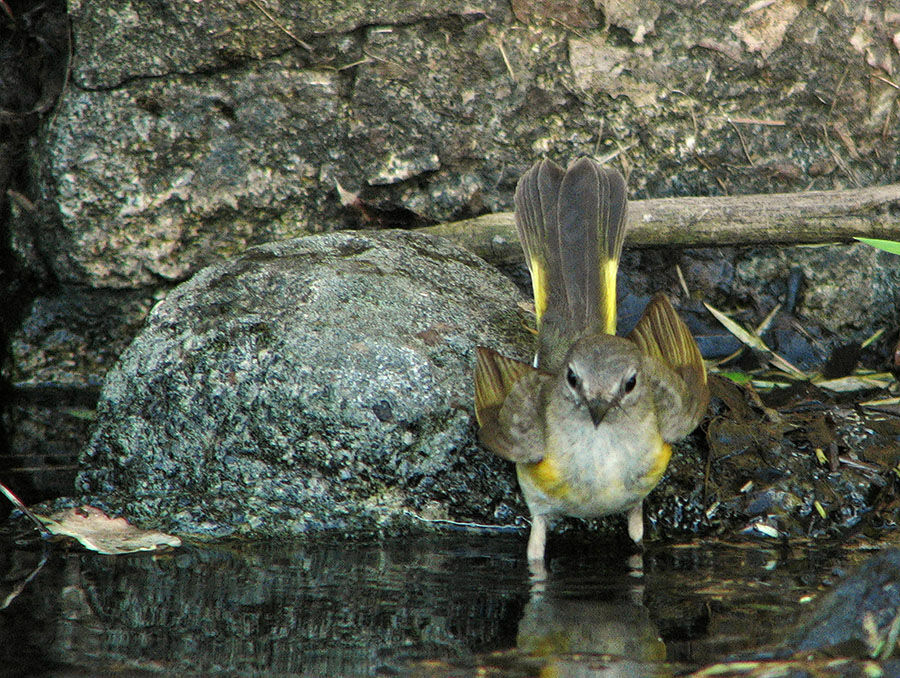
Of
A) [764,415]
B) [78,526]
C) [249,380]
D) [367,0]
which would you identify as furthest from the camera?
[367,0]

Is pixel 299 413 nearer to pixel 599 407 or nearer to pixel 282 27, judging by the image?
pixel 599 407

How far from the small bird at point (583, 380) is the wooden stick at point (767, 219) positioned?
701 millimetres

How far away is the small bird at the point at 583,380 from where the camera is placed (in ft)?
13.3

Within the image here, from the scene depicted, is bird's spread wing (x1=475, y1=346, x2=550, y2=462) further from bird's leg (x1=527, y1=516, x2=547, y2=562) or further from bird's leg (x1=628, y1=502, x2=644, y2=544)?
bird's leg (x1=628, y1=502, x2=644, y2=544)

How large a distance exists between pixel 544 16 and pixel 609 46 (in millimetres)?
445

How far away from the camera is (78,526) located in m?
4.36

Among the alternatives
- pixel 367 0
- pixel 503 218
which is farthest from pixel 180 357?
pixel 367 0

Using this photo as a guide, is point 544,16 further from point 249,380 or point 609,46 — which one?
point 249,380

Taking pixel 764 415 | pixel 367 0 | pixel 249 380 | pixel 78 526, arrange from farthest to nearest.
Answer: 1. pixel 367 0
2. pixel 764 415
3. pixel 249 380
4. pixel 78 526

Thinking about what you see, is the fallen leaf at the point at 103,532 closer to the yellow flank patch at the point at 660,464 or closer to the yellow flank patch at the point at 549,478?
the yellow flank patch at the point at 549,478

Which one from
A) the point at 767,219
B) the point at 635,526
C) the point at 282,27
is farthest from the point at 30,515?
the point at 767,219

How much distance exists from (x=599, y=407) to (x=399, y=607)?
106 cm

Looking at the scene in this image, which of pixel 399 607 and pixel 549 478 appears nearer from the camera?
pixel 399 607

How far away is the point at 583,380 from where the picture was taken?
3943 millimetres
